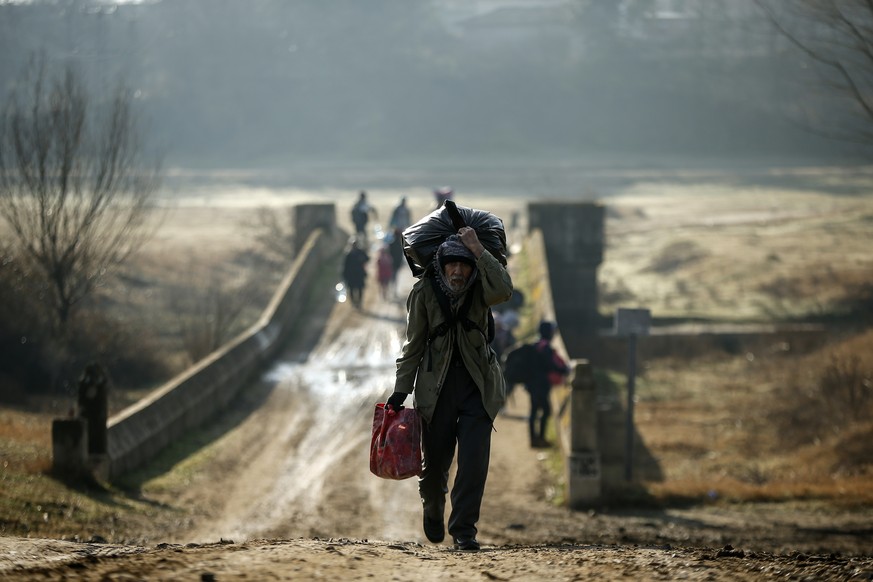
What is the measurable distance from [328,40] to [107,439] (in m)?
75.2

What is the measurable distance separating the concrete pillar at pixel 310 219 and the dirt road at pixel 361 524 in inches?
213

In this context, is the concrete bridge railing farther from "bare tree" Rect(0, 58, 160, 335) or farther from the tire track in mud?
"bare tree" Rect(0, 58, 160, 335)

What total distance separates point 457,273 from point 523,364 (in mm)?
8974

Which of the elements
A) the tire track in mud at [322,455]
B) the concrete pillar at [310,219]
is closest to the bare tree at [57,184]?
the tire track in mud at [322,455]

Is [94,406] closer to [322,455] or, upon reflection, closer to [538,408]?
[322,455]

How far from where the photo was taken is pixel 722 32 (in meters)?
89.6

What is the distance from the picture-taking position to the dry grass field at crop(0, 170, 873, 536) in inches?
622

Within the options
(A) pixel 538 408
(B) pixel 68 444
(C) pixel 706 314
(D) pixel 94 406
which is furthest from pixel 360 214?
(B) pixel 68 444

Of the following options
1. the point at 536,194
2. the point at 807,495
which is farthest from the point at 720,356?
the point at 536,194

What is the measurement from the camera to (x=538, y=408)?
17.4 m

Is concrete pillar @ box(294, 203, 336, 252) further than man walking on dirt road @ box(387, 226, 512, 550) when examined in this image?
Yes

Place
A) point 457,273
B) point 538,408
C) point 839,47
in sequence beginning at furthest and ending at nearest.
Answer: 1. point 839,47
2. point 538,408
3. point 457,273

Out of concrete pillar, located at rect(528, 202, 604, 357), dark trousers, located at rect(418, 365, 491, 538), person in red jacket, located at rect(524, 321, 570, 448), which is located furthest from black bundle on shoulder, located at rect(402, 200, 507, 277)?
concrete pillar, located at rect(528, 202, 604, 357)

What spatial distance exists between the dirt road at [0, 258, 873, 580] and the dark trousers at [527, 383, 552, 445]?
0.87ft
